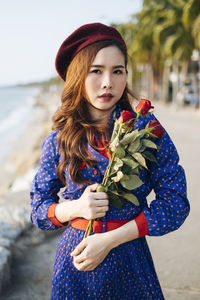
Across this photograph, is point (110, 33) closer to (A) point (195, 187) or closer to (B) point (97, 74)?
(B) point (97, 74)

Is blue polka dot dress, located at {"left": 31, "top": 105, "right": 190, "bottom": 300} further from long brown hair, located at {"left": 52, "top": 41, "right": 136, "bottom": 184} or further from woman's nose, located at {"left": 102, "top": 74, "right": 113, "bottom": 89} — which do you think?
woman's nose, located at {"left": 102, "top": 74, "right": 113, "bottom": 89}

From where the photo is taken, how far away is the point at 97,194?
4.55 ft

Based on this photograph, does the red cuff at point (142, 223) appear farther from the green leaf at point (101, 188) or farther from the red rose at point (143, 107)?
the red rose at point (143, 107)

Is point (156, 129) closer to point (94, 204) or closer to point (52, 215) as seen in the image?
point (94, 204)

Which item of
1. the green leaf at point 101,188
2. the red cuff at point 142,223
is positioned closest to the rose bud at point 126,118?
the green leaf at point 101,188

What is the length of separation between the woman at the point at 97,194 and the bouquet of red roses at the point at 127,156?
1.9 inches

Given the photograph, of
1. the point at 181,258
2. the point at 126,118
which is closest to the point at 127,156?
the point at 126,118

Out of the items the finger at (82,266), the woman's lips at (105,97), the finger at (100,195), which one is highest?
the woman's lips at (105,97)

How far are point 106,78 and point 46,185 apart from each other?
522 mm

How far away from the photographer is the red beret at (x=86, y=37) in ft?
5.05

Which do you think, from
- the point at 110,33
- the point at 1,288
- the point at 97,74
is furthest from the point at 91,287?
the point at 1,288

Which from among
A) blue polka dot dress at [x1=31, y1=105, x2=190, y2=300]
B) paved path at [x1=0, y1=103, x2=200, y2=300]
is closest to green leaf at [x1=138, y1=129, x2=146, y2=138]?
blue polka dot dress at [x1=31, y1=105, x2=190, y2=300]

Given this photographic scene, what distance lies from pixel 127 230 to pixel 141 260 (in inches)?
9.6

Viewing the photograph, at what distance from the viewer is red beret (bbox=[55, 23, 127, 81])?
1.54 m
